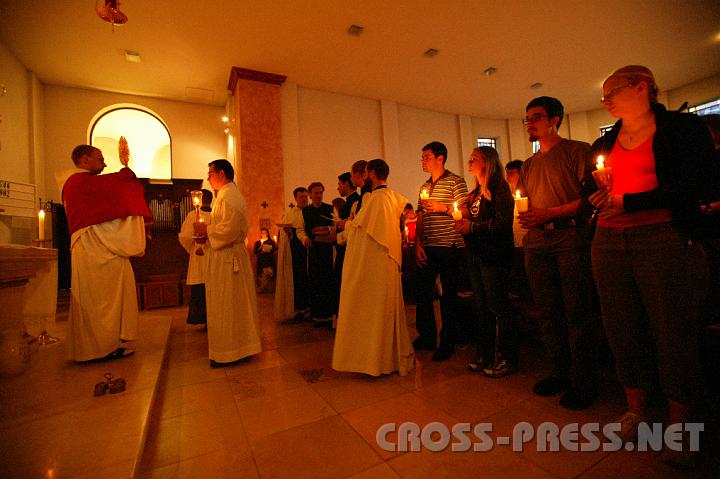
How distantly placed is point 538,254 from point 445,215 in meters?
0.96

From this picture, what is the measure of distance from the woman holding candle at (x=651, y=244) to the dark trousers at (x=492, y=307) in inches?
30.4

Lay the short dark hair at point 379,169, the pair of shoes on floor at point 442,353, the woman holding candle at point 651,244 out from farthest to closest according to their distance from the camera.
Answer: the pair of shoes on floor at point 442,353 → the short dark hair at point 379,169 → the woman holding candle at point 651,244

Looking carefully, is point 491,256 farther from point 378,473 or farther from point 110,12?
point 110,12

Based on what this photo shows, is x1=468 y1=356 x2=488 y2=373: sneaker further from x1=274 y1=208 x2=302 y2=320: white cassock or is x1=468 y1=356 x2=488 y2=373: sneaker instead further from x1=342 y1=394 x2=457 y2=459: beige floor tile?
x1=274 y1=208 x2=302 y2=320: white cassock

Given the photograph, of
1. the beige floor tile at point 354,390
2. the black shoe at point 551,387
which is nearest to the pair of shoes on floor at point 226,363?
the beige floor tile at point 354,390

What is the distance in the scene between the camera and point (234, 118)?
805cm

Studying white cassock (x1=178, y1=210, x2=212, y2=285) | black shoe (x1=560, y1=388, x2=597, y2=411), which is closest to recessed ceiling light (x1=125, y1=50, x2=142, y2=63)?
white cassock (x1=178, y1=210, x2=212, y2=285)

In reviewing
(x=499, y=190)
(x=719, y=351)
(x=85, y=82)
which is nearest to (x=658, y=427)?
(x=719, y=351)

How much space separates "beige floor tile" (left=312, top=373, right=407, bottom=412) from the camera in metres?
2.21

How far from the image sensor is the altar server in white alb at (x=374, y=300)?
8.45 ft

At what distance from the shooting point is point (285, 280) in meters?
4.73

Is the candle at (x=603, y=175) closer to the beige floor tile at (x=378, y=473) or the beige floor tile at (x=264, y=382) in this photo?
the beige floor tile at (x=378, y=473)

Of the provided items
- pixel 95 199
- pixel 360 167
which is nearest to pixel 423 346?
pixel 360 167

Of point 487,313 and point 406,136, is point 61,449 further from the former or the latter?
point 406,136
